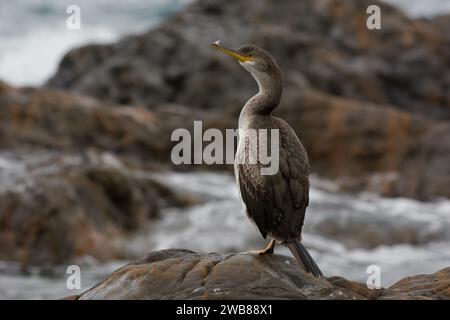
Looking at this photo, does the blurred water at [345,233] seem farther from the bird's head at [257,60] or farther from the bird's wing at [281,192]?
the bird's wing at [281,192]

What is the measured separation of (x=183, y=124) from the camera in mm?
24906

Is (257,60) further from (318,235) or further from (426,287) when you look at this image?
(318,235)

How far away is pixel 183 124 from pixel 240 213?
291 inches

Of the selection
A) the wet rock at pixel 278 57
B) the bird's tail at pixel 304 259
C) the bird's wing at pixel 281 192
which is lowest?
the bird's tail at pixel 304 259

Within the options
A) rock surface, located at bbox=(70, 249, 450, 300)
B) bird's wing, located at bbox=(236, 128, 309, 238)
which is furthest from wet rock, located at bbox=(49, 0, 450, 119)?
rock surface, located at bbox=(70, 249, 450, 300)

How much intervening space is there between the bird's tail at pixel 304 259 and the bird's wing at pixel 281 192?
102 mm

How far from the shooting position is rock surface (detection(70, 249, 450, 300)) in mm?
5488

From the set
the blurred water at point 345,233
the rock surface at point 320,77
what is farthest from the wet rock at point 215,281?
the rock surface at point 320,77

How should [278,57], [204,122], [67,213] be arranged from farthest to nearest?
[278,57]
[204,122]
[67,213]

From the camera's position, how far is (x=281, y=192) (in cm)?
645

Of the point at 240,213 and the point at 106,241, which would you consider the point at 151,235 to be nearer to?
the point at 106,241

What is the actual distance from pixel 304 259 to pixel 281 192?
0.62m

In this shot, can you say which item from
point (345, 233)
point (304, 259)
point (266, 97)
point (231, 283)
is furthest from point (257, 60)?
point (345, 233)

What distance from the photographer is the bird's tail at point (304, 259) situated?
6.13 meters
